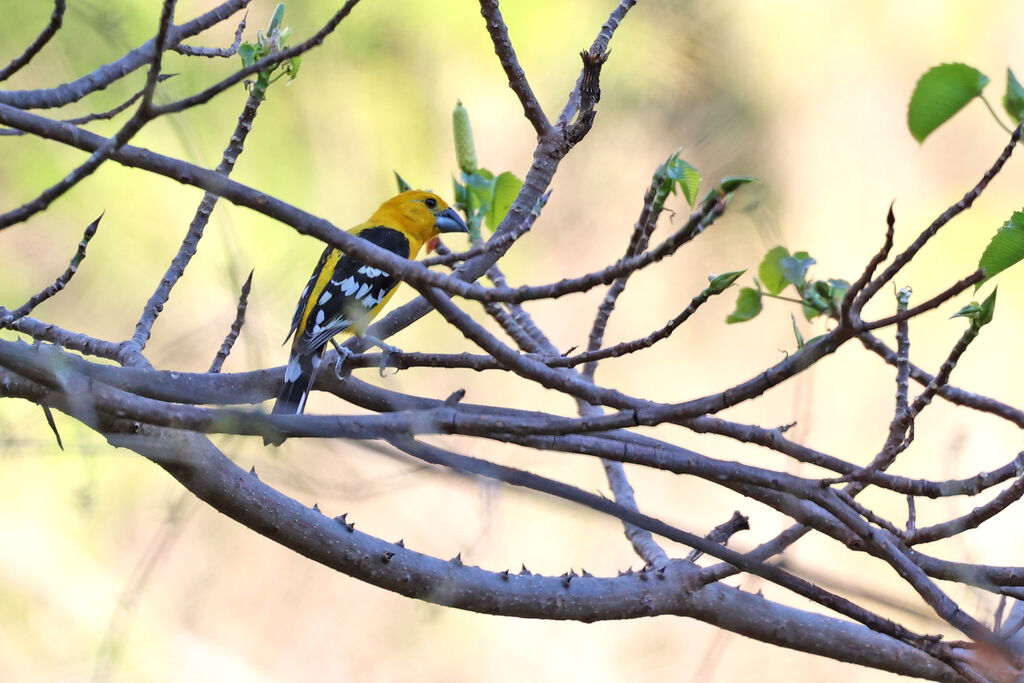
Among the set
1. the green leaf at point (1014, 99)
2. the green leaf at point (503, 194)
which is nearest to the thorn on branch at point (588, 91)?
the green leaf at point (503, 194)

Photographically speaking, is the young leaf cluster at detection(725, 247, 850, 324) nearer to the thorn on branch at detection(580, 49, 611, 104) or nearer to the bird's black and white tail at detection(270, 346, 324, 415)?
the thorn on branch at detection(580, 49, 611, 104)

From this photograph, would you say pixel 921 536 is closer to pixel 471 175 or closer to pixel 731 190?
pixel 731 190

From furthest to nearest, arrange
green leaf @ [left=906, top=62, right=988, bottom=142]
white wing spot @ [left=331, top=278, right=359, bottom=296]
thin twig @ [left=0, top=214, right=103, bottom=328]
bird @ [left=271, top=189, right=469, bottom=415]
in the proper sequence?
white wing spot @ [left=331, top=278, right=359, bottom=296] → bird @ [left=271, top=189, right=469, bottom=415] → thin twig @ [left=0, top=214, right=103, bottom=328] → green leaf @ [left=906, top=62, right=988, bottom=142]

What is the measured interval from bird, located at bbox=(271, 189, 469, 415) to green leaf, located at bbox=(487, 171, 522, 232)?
217 millimetres

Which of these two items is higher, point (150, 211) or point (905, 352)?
point (150, 211)

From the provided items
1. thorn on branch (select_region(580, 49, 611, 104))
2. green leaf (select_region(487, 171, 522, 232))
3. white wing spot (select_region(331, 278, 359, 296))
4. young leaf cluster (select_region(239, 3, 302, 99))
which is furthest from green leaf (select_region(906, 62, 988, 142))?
white wing spot (select_region(331, 278, 359, 296))

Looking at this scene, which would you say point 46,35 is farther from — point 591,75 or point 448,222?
point 448,222

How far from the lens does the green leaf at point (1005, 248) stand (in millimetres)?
1072

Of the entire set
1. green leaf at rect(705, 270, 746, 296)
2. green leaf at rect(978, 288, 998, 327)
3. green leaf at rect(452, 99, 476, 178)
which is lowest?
green leaf at rect(705, 270, 746, 296)

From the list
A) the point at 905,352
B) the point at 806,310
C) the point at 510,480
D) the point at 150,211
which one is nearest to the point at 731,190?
the point at 510,480

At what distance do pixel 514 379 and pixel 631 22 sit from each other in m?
1.32

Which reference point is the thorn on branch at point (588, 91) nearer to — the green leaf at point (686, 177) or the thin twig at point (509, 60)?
the thin twig at point (509, 60)

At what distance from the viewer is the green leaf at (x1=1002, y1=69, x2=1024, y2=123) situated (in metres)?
1.11

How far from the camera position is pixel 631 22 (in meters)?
2.45
